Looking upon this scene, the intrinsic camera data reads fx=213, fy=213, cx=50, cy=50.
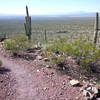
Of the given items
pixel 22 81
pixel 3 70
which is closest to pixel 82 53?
pixel 22 81

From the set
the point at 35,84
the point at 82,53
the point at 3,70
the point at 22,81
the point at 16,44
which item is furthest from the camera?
the point at 16,44

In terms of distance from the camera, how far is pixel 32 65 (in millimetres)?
10453

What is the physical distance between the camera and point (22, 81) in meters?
8.46

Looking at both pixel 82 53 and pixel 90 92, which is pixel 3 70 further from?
pixel 90 92

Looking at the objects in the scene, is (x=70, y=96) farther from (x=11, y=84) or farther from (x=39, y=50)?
(x=39, y=50)

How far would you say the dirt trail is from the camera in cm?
724

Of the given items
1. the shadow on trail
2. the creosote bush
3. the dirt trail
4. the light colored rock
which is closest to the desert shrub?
the dirt trail

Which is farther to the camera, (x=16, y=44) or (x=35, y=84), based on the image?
(x=16, y=44)

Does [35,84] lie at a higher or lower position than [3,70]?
lower

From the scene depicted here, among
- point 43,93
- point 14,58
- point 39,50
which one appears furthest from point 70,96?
point 39,50

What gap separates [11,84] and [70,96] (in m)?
2.40

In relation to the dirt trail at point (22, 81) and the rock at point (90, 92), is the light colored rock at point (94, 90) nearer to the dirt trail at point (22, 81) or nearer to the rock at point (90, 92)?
the rock at point (90, 92)

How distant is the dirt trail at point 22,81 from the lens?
7.24m

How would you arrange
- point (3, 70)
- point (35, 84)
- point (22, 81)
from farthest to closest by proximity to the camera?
point (3, 70) < point (22, 81) < point (35, 84)
